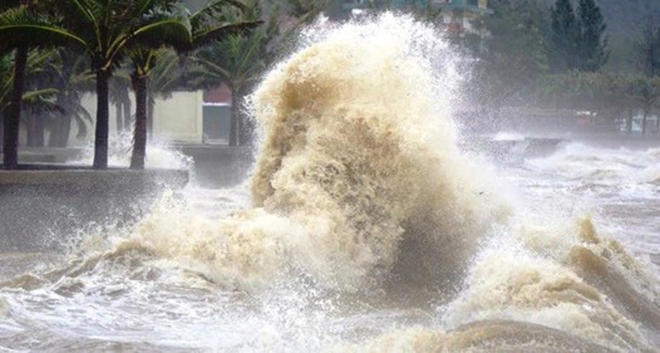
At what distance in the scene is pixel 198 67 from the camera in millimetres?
39750

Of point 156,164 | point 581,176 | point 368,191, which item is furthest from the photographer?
point 581,176

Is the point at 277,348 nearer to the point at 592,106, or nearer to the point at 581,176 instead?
the point at 581,176

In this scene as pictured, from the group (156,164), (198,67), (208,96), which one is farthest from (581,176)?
(208,96)

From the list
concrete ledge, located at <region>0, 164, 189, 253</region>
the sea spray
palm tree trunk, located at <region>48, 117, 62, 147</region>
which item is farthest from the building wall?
the sea spray

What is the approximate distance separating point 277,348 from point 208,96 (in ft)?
188

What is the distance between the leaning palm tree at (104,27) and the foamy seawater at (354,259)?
10.9ft

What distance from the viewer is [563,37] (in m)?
98.8

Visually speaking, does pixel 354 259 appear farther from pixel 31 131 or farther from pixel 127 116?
pixel 127 116

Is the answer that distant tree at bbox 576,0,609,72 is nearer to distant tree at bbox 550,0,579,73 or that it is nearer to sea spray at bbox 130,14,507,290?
distant tree at bbox 550,0,579,73

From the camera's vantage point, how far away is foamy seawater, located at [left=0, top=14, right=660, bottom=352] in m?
9.58

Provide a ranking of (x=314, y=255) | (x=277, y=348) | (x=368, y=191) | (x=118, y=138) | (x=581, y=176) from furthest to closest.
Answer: (x=581, y=176), (x=118, y=138), (x=368, y=191), (x=314, y=255), (x=277, y=348)

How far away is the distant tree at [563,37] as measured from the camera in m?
96.4

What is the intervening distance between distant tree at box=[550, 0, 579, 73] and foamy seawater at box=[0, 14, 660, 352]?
81.3 meters

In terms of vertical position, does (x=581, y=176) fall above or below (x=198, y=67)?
below
